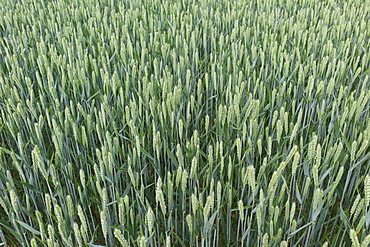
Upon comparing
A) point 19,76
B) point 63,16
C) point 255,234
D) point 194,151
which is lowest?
point 255,234

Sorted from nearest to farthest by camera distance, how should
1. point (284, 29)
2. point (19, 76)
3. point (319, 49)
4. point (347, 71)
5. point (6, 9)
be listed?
point (19, 76) < point (347, 71) < point (319, 49) < point (284, 29) < point (6, 9)

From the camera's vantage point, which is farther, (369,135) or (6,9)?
(6,9)

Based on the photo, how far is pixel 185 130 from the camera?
4.03ft

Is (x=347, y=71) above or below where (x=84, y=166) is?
above

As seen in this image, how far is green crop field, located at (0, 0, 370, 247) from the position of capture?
0.83 meters

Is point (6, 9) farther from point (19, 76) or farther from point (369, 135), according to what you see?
point (369, 135)

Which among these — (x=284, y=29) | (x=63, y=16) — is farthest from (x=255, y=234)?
(x=63, y=16)

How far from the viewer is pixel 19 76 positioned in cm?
143

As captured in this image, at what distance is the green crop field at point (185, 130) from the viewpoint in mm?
831

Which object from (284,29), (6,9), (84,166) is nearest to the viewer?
(84,166)

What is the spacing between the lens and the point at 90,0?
96.9 inches

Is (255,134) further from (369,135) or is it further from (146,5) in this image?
(146,5)

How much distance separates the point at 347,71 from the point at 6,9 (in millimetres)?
2338

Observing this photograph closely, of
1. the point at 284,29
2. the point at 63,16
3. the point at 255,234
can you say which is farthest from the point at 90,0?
the point at 255,234
